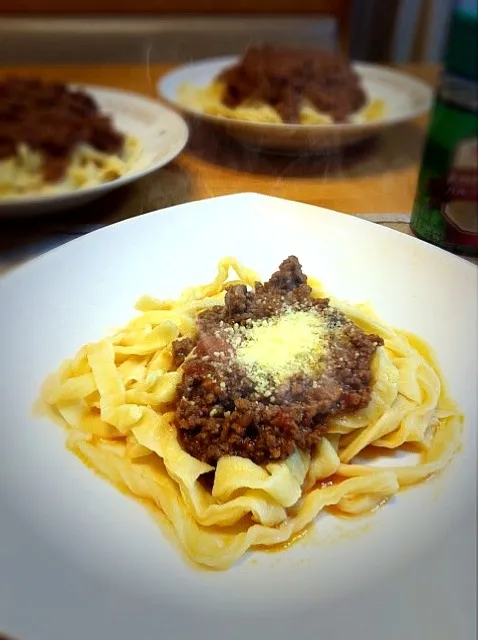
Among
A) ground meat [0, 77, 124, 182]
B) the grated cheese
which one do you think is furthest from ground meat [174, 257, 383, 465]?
ground meat [0, 77, 124, 182]

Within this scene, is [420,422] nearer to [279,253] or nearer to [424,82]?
[279,253]

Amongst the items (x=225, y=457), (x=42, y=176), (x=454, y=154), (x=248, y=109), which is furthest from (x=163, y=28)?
(x=225, y=457)

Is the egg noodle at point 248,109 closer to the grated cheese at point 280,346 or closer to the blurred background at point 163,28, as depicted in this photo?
the blurred background at point 163,28

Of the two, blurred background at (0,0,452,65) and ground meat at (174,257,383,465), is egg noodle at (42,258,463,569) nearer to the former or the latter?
ground meat at (174,257,383,465)

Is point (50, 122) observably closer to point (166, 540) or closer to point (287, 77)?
point (287, 77)

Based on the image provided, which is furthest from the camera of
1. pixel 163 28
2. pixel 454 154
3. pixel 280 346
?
pixel 280 346

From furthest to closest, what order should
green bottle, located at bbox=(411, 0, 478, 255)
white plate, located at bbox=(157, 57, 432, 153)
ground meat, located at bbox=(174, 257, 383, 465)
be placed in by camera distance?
ground meat, located at bbox=(174, 257, 383, 465) → white plate, located at bbox=(157, 57, 432, 153) → green bottle, located at bbox=(411, 0, 478, 255)
